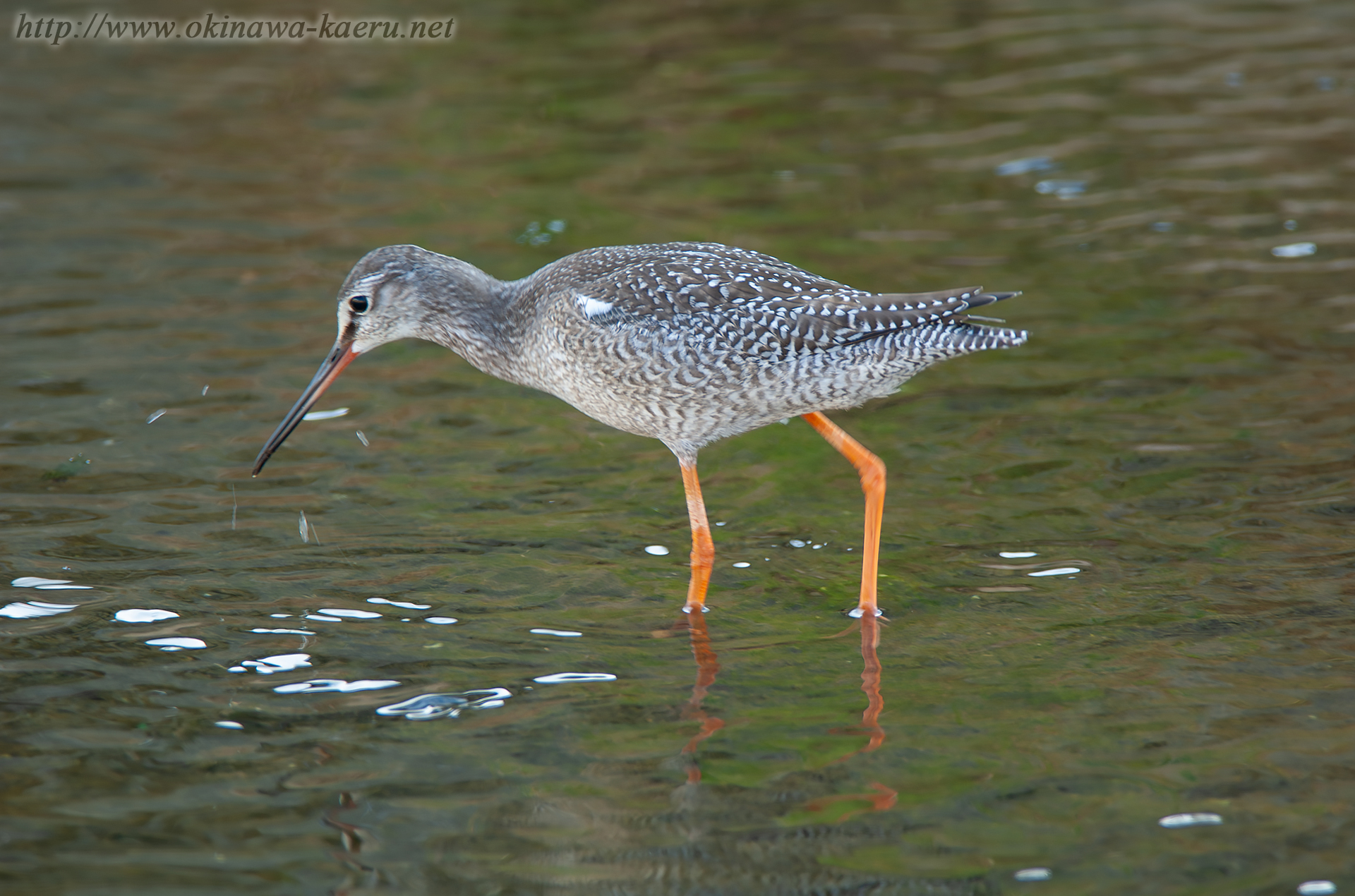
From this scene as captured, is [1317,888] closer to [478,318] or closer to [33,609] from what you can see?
[478,318]

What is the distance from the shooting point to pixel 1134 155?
1430 centimetres

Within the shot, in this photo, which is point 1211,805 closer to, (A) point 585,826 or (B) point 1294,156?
(A) point 585,826

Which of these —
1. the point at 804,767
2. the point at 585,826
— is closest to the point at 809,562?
the point at 804,767

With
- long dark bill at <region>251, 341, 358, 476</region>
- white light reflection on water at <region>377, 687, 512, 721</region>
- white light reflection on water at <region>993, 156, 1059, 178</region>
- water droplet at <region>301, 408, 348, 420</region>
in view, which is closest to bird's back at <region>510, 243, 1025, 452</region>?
long dark bill at <region>251, 341, 358, 476</region>

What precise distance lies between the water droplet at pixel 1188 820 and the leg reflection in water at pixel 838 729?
1.11 metres

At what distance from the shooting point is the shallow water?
227 inches

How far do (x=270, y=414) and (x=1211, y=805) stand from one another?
23.1 feet

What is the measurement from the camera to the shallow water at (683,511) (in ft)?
18.9

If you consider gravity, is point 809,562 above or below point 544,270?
below

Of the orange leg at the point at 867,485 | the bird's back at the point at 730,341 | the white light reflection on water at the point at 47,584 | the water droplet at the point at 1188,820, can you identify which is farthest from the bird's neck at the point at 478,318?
the water droplet at the point at 1188,820

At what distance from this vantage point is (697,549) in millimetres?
7801

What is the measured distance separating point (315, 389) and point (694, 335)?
8.26ft

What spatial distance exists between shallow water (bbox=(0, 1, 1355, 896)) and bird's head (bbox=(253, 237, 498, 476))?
3.76 ft

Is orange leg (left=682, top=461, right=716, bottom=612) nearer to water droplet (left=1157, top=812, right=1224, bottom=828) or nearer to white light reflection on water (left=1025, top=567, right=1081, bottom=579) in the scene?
white light reflection on water (left=1025, top=567, right=1081, bottom=579)
